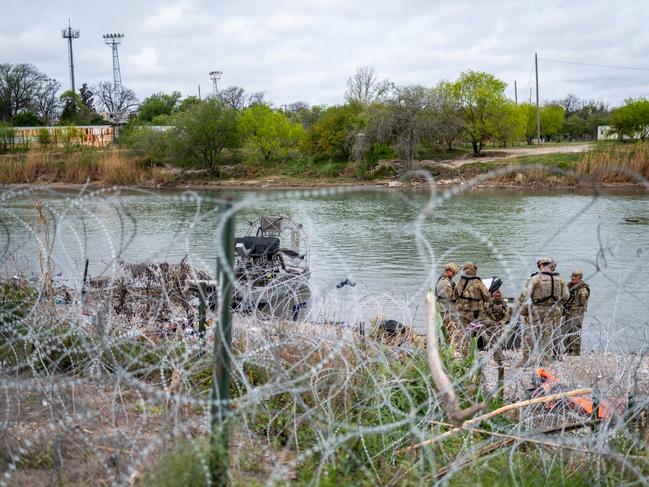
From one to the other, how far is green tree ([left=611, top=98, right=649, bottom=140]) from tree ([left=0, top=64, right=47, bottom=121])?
68170mm

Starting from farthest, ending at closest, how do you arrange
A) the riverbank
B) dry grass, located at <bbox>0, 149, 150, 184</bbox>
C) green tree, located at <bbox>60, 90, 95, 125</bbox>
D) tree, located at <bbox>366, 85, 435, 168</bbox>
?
green tree, located at <bbox>60, 90, 95, 125</bbox>, dry grass, located at <bbox>0, 149, 150, 184</bbox>, tree, located at <bbox>366, 85, 435, 168</bbox>, the riverbank

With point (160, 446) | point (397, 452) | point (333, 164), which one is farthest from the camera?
point (333, 164)

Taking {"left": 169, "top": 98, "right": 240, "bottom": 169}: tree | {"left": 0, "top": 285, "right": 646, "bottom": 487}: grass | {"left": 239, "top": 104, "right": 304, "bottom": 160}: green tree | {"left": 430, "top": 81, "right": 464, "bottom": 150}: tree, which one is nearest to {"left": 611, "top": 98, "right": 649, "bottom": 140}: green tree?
{"left": 430, "top": 81, "right": 464, "bottom": 150}: tree

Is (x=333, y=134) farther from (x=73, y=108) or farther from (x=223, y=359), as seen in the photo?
(x=223, y=359)

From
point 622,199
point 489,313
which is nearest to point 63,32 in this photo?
point 622,199

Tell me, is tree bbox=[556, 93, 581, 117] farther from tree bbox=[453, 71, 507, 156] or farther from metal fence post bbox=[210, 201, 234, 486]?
metal fence post bbox=[210, 201, 234, 486]

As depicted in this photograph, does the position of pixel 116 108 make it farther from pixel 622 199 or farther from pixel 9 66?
pixel 622 199

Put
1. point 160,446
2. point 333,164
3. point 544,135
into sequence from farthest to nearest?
1. point 544,135
2. point 333,164
3. point 160,446

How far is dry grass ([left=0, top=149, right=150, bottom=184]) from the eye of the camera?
5153 centimetres

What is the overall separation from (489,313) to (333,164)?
147 ft

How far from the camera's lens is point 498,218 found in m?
30.0

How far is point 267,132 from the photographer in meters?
59.5

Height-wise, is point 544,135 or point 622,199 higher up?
point 544,135

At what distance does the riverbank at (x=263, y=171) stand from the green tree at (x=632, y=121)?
19.6ft
